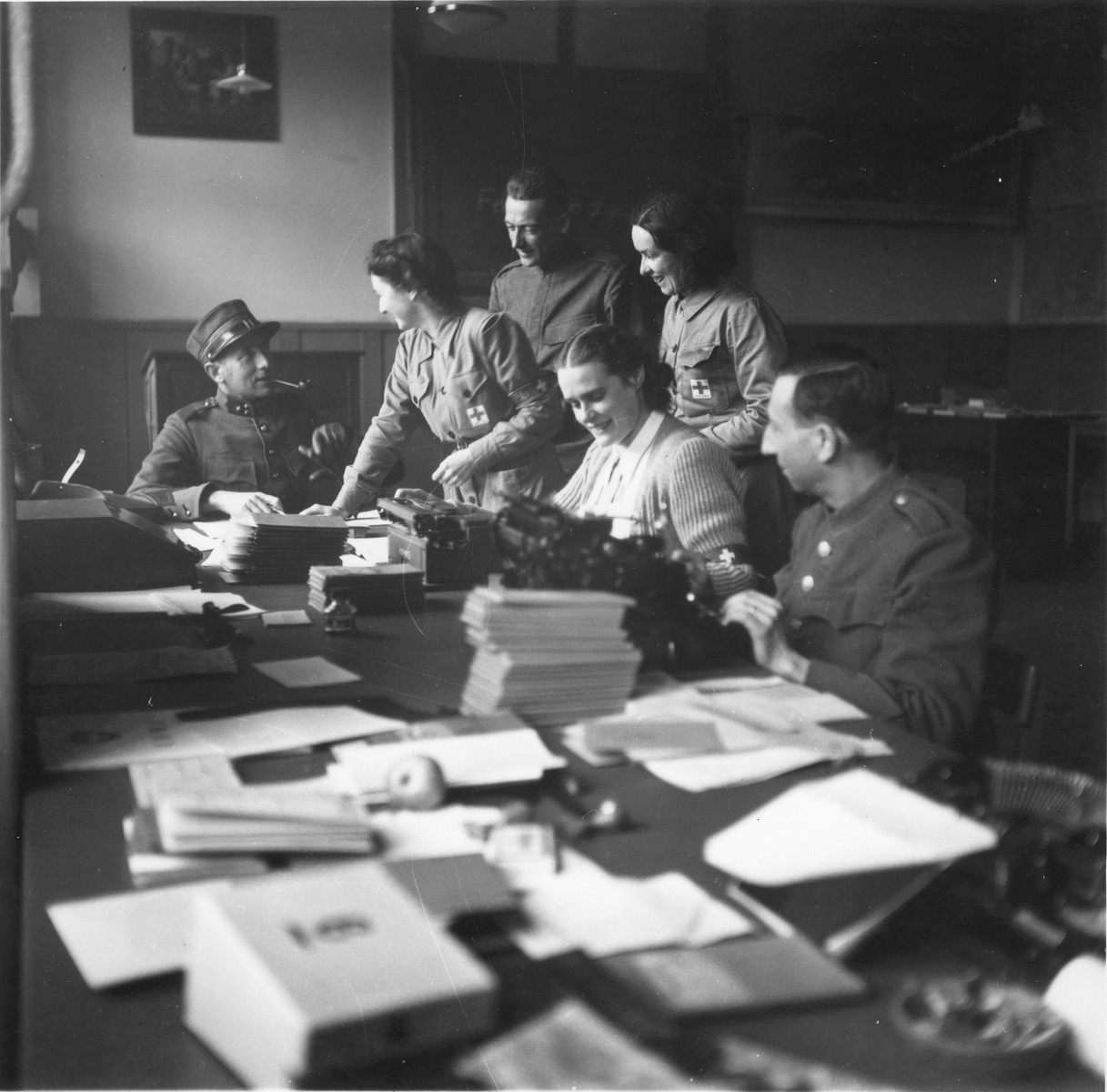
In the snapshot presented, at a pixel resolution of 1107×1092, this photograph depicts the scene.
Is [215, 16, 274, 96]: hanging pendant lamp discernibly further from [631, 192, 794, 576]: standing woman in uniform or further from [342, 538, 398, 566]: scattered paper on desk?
[342, 538, 398, 566]: scattered paper on desk

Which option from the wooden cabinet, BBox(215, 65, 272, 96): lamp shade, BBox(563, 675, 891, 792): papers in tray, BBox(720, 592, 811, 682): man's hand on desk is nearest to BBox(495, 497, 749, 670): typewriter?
BBox(720, 592, 811, 682): man's hand on desk

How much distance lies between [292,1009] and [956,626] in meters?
1.35

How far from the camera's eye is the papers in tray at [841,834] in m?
1.30

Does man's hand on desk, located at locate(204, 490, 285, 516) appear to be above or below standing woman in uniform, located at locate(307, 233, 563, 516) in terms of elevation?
below

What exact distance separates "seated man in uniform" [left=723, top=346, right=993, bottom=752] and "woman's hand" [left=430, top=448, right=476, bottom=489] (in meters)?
0.62

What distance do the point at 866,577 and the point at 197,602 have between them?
138 centimetres

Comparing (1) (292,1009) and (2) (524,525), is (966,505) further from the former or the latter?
(1) (292,1009)

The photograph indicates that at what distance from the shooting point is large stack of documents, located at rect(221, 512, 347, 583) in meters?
2.46

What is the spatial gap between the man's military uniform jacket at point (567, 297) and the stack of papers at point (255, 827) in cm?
117

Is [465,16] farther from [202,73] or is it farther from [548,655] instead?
[548,655]

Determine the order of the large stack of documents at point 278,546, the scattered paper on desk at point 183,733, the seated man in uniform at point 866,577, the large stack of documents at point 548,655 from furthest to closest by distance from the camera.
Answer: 1. the large stack of documents at point 278,546
2. the seated man in uniform at point 866,577
3. the large stack of documents at point 548,655
4. the scattered paper on desk at point 183,733

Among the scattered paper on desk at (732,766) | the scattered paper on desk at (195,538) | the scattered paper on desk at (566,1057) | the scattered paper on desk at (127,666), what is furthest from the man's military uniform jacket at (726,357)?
the scattered paper on desk at (566,1057)

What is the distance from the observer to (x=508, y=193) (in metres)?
2.12

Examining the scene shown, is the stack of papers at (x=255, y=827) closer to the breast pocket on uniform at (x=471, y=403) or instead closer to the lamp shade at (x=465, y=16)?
the breast pocket on uniform at (x=471, y=403)
